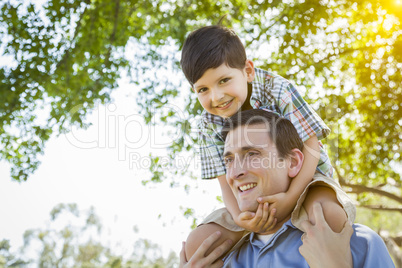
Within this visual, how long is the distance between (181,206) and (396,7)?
16.5ft

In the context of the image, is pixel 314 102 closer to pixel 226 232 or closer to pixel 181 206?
pixel 181 206

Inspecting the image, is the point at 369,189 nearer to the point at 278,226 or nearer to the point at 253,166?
the point at 278,226

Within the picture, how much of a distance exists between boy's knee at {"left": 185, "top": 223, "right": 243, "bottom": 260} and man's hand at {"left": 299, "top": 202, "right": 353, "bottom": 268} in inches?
26.0

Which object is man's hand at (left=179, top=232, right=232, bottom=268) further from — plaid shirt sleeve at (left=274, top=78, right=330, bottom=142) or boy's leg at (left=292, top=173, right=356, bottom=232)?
plaid shirt sleeve at (left=274, top=78, right=330, bottom=142)

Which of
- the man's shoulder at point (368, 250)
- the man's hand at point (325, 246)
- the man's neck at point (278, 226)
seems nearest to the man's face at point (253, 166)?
the man's neck at point (278, 226)

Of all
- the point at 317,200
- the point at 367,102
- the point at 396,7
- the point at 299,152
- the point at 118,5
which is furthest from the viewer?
the point at 367,102

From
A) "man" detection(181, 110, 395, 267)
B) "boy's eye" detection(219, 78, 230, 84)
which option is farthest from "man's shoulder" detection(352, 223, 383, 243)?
"boy's eye" detection(219, 78, 230, 84)

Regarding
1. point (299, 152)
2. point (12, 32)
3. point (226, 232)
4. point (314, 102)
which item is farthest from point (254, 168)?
point (12, 32)

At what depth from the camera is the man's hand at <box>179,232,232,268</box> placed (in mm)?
2596

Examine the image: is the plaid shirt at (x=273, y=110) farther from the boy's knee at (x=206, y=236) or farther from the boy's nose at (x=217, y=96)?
the boy's knee at (x=206, y=236)

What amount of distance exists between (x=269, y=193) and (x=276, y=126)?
43cm

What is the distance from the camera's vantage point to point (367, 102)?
28.3ft

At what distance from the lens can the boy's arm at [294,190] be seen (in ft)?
8.05

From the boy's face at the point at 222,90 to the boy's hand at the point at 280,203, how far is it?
0.77 m
